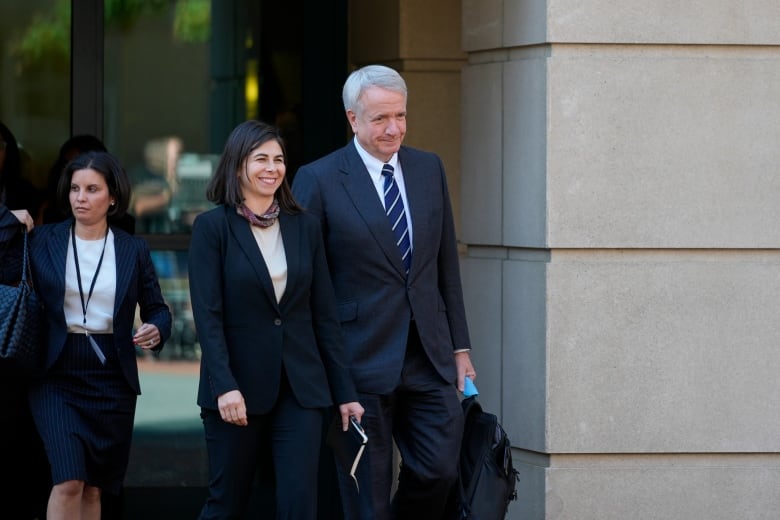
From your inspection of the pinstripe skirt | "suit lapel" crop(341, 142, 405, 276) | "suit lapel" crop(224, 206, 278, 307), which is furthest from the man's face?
the pinstripe skirt

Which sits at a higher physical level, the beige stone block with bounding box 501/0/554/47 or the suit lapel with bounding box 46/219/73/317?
the beige stone block with bounding box 501/0/554/47

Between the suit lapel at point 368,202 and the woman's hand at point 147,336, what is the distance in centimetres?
100

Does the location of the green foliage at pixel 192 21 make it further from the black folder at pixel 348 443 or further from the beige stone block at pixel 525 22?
the black folder at pixel 348 443

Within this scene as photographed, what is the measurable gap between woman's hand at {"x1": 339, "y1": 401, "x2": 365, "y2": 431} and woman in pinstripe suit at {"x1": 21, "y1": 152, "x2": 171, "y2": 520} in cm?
96

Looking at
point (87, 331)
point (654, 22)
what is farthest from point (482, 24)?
point (87, 331)

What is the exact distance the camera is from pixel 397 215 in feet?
20.5

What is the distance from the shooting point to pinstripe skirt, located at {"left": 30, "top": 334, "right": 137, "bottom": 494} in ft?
20.7

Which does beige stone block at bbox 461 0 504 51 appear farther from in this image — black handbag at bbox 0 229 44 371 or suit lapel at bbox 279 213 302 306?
black handbag at bbox 0 229 44 371

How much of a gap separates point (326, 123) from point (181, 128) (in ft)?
3.07

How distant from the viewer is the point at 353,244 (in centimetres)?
616

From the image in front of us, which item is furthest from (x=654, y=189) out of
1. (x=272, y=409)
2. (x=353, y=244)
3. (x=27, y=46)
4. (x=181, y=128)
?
(x=27, y=46)

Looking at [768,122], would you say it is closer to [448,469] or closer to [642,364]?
[642,364]

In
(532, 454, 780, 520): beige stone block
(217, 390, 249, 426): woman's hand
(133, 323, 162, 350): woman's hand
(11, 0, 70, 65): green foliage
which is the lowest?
(532, 454, 780, 520): beige stone block

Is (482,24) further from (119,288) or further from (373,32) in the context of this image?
(119,288)
